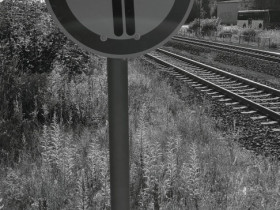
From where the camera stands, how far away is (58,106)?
6.61 m

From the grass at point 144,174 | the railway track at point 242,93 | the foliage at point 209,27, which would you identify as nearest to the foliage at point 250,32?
the foliage at point 209,27

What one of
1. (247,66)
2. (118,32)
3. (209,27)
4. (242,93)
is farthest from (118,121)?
(209,27)

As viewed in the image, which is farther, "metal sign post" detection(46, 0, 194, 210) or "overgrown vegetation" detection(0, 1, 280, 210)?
"overgrown vegetation" detection(0, 1, 280, 210)

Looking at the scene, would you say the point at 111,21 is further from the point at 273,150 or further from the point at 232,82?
the point at 232,82

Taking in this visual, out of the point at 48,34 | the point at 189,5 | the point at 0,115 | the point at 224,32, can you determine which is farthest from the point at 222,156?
the point at 224,32

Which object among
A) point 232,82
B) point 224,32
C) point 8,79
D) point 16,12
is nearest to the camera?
point 8,79

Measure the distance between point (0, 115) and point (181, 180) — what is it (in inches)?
100

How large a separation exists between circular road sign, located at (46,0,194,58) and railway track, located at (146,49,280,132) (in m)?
6.16

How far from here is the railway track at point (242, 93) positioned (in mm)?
8258

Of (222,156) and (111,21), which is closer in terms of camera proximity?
(111,21)

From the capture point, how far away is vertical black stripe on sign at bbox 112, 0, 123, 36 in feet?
4.82

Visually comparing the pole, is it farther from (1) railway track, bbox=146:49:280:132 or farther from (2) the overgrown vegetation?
(1) railway track, bbox=146:49:280:132

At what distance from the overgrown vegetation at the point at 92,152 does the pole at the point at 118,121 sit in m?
1.48

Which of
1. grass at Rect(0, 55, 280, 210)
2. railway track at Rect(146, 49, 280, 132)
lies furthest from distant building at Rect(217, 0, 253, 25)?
grass at Rect(0, 55, 280, 210)
